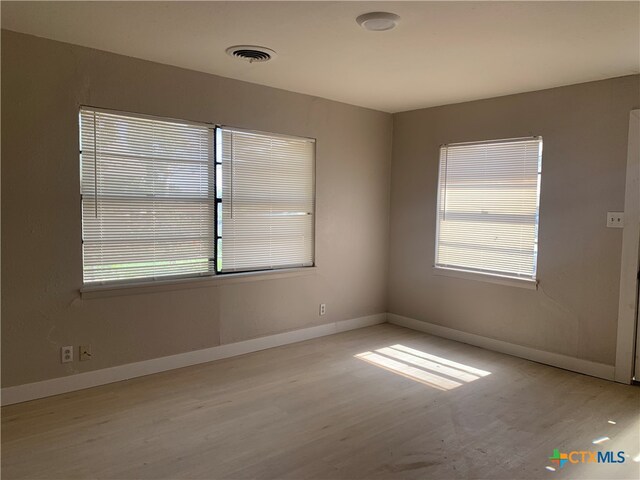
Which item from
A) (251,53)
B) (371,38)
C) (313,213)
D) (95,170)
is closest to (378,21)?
(371,38)

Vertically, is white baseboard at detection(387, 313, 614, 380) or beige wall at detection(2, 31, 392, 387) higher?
beige wall at detection(2, 31, 392, 387)

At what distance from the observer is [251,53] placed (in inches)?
131

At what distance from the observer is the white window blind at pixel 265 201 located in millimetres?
4156

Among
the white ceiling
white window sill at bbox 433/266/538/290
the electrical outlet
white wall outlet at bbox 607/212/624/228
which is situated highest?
the white ceiling

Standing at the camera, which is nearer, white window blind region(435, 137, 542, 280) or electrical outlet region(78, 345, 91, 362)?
electrical outlet region(78, 345, 91, 362)

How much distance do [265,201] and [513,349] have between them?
2763 millimetres

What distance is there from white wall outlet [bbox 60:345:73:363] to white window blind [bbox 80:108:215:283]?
1.67 feet

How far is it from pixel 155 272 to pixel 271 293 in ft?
3.84

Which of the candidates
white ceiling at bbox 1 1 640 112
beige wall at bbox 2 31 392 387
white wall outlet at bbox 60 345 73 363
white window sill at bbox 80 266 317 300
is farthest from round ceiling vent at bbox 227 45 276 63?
white wall outlet at bbox 60 345 73 363

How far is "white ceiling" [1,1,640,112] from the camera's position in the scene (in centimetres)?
255

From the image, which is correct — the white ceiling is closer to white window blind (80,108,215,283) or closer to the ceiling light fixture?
the ceiling light fixture

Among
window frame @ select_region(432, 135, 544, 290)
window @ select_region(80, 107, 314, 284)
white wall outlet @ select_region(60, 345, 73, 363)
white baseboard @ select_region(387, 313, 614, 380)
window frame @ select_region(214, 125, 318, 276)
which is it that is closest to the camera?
white wall outlet @ select_region(60, 345, 73, 363)

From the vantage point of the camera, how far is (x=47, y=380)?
3.29 meters

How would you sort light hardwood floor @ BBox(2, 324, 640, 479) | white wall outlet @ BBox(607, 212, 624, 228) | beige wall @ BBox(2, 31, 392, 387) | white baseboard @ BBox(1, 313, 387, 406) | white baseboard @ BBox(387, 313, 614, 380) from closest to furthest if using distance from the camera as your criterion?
1. light hardwood floor @ BBox(2, 324, 640, 479)
2. beige wall @ BBox(2, 31, 392, 387)
3. white baseboard @ BBox(1, 313, 387, 406)
4. white wall outlet @ BBox(607, 212, 624, 228)
5. white baseboard @ BBox(387, 313, 614, 380)
